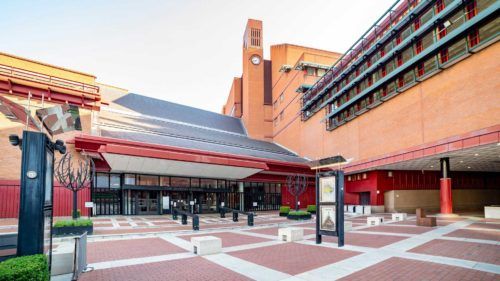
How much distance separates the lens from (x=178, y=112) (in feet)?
155

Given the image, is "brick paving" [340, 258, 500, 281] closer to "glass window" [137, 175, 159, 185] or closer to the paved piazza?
the paved piazza

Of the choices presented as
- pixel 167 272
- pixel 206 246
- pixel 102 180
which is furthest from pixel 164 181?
pixel 167 272

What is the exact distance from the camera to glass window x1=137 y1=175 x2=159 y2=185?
29.8m

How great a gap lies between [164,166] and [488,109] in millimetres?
24848

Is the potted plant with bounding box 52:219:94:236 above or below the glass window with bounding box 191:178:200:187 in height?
below

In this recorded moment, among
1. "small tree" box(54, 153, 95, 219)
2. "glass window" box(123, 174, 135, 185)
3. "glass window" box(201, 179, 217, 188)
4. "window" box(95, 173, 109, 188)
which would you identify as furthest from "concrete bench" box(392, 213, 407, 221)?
"window" box(95, 173, 109, 188)

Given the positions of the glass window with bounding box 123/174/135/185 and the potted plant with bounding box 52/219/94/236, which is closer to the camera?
the potted plant with bounding box 52/219/94/236

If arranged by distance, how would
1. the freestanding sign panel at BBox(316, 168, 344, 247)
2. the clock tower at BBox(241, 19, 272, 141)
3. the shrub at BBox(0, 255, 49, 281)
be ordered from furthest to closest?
the clock tower at BBox(241, 19, 272, 141) < the freestanding sign panel at BBox(316, 168, 344, 247) < the shrub at BBox(0, 255, 49, 281)

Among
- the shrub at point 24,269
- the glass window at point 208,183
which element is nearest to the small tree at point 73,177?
the shrub at point 24,269

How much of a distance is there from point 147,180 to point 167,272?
2325cm

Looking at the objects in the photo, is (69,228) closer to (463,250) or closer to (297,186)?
(463,250)

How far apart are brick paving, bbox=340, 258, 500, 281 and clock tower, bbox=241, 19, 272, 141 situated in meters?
45.3

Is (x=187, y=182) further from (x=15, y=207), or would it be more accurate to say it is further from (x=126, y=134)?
(x=15, y=207)

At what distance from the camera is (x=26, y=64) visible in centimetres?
2566
